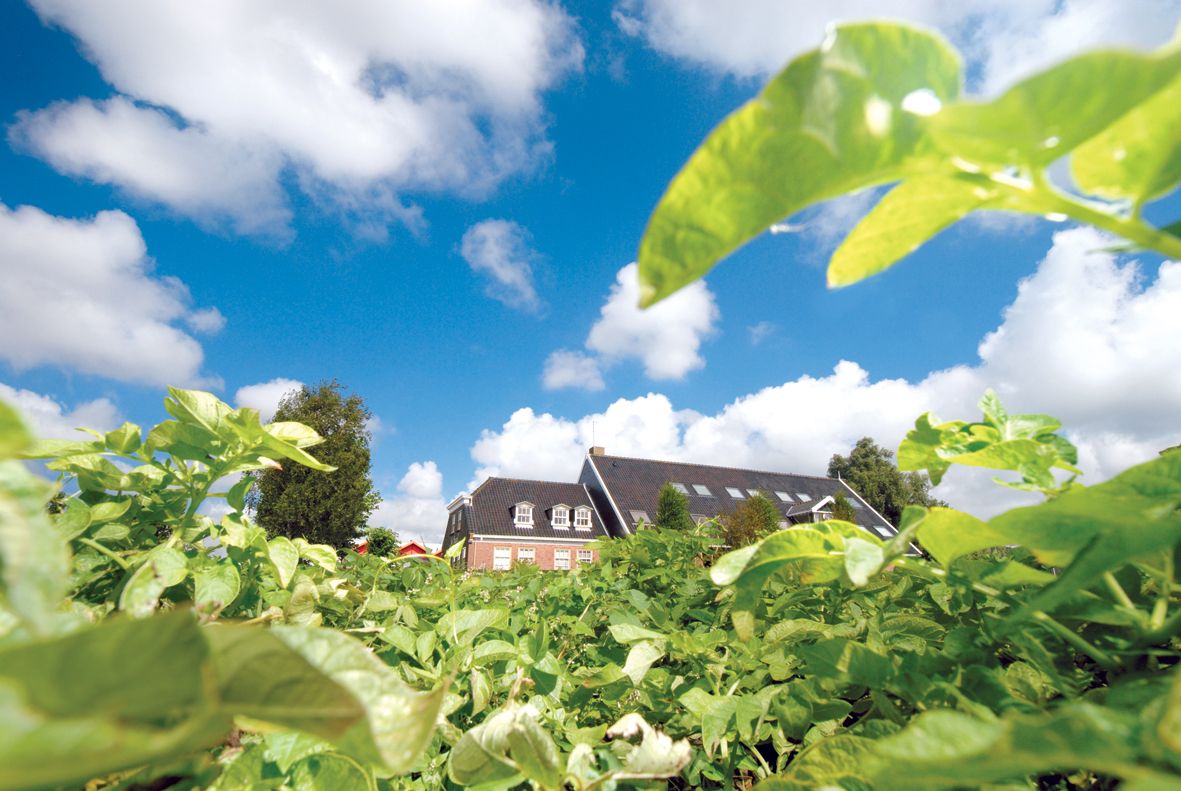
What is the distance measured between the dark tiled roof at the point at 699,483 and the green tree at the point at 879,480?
4518 mm

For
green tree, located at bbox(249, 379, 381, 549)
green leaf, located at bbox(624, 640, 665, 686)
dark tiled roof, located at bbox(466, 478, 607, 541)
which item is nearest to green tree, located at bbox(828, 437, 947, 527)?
dark tiled roof, located at bbox(466, 478, 607, 541)

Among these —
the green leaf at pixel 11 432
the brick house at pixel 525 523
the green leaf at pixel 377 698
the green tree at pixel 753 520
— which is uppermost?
the brick house at pixel 525 523

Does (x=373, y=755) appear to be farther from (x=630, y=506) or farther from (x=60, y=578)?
(x=630, y=506)

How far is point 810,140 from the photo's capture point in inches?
12.5

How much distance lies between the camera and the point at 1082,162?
13.6 inches

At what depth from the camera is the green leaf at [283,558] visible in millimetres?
895

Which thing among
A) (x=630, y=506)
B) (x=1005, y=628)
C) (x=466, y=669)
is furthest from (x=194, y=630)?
(x=630, y=506)

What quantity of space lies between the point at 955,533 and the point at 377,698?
0.44 meters

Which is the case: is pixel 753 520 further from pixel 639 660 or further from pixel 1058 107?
pixel 1058 107

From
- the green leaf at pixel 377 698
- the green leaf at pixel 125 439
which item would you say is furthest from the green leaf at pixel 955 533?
the green leaf at pixel 125 439

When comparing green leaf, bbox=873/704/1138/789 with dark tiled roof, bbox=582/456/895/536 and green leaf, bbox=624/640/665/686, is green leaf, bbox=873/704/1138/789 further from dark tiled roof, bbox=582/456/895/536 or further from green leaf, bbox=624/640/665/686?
dark tiled roof, bbox=582/456/895/536

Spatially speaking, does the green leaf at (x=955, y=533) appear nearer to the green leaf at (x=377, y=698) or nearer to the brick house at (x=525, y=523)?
the green leaf at (x=377, y=698)

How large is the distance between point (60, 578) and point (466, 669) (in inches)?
30.8

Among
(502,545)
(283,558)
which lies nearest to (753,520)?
(502,545)
